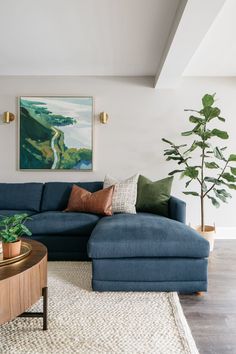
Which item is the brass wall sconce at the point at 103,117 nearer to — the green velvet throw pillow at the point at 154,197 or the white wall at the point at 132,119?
the white wall at the point at 132,119

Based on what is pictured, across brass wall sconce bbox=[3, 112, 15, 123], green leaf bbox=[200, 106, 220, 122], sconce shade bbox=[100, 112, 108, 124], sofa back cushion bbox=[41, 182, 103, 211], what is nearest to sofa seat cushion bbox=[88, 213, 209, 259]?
sofa back cushion bbox=[41, 182, 103, 211]

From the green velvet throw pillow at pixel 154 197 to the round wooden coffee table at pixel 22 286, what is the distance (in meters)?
1.68

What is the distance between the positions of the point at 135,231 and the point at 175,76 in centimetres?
216

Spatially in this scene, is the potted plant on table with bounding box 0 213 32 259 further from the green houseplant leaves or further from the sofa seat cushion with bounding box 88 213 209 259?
the sofa seat cushion with bounding box 88 213 209 259

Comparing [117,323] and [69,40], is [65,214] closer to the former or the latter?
[117,323]

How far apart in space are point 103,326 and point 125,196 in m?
1.64

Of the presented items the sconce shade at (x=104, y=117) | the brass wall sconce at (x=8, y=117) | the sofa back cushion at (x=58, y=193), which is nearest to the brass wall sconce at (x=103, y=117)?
the sconce shade at (x=104, y=117)

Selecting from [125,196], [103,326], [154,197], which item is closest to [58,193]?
[125,196]

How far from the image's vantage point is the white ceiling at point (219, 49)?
2.29m

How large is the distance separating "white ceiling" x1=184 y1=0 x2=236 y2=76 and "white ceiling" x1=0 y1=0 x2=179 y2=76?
A: 42 centimetres

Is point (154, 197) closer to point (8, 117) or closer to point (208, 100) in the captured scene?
point (208, 100)

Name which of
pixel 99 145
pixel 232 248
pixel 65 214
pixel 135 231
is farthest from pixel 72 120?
pixel 232 248

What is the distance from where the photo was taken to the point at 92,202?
306cm

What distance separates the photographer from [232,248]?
3.36 meters
